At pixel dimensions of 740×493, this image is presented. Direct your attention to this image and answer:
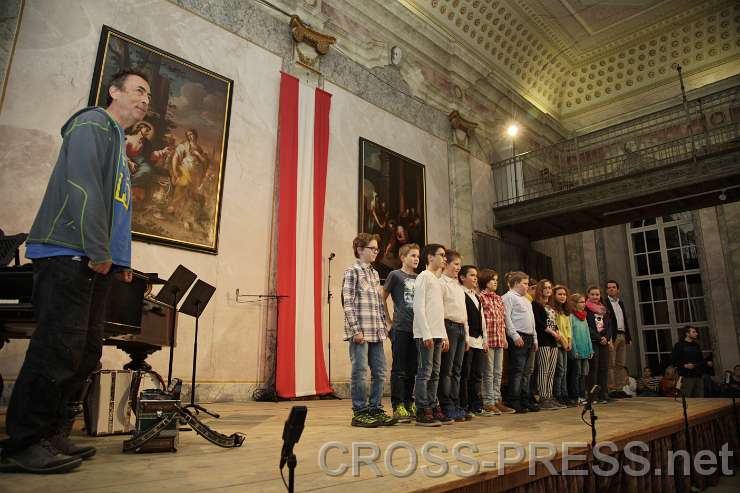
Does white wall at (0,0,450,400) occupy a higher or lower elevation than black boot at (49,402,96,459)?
higher

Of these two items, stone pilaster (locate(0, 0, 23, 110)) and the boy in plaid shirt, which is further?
stone pilaster (locate(0, 0, 23, 110))

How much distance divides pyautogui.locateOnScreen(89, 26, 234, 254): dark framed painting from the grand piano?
256 cm

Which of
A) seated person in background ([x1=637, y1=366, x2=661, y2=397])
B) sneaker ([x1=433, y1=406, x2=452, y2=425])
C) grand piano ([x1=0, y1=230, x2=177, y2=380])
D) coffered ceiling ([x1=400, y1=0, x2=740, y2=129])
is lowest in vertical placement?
seated person in background ([x1=637, y1=366, x2=661, y2=397])

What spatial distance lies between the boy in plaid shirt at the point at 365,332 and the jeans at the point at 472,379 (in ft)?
4.16

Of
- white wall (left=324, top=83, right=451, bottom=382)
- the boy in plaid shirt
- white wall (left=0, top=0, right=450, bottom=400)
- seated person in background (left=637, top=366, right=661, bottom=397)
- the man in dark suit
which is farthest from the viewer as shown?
seated person in background (left=637, top=366, right=661, bottom=397)

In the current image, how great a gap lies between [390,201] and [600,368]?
4.40m

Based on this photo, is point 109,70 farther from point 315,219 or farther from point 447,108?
point 447,108

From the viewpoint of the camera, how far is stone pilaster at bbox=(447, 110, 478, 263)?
423 inches

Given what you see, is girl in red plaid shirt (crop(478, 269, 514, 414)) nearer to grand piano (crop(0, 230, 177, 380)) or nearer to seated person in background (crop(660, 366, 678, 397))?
grand piano (crop(0, 230, 177, 380))

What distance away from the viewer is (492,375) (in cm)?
533

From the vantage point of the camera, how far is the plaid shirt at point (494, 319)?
17.4 feet

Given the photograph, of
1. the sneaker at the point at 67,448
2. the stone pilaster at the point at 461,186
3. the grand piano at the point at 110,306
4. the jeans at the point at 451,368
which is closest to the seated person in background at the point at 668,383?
the stone pilaster at the point at 461,186

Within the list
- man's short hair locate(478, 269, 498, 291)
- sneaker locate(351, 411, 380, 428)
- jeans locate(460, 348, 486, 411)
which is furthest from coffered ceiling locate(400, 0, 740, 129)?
sneaker locate(351, 411, 380, 428)

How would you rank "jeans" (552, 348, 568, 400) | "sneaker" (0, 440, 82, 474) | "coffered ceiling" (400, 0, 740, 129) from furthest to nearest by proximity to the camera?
"coffered ceiling" (400, 0, 740, 129), "jeans" (552, 348, 568, 400), "sneaker" (0, 440, 82, 474)
